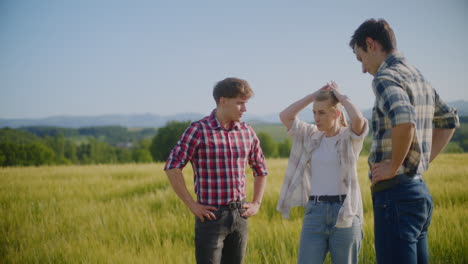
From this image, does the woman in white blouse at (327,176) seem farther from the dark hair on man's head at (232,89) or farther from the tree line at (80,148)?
the tree line at (80,148)

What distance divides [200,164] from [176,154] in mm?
221

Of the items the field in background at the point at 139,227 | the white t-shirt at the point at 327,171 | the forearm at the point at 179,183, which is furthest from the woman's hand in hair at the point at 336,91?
the field in background at the point at 139,227

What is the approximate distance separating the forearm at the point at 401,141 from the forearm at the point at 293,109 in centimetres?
88

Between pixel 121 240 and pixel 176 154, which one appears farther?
pixel 121 240

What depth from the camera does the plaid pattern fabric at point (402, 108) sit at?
86.7 inches

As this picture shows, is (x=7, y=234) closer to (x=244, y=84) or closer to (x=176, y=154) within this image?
(x=176, y=154)

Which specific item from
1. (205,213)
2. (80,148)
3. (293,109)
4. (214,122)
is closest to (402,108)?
(293,109)

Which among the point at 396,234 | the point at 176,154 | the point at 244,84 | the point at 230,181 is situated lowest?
the point at 396,234

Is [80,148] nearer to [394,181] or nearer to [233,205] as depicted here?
[233,205]

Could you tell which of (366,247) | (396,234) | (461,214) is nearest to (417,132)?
(396,234)

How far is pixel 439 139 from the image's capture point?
2.92 meters

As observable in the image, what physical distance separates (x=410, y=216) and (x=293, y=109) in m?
1.23

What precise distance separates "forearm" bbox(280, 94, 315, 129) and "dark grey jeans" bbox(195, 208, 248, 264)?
869 millimetres

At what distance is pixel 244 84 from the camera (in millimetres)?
2957
